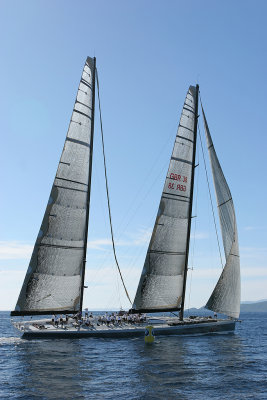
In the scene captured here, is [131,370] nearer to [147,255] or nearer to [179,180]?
→ [147,255]

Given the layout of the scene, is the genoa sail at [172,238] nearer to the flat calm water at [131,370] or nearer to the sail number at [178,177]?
the sail number at [178,177]

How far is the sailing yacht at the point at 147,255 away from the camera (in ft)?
108

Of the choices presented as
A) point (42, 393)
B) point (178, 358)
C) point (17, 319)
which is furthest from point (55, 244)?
point (42, 393)

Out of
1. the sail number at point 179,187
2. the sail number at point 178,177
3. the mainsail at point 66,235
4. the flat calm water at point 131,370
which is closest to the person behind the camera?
the flat calm water at point 131,370

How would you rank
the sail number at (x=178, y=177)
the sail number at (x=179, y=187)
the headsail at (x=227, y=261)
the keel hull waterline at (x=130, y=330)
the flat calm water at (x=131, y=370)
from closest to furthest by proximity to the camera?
the flat calm water at (x=131, y=370)
the keel hull waterline at (x=130, y=330)
the headsail at (x=227, y=261)
the sail number at (x=179, y=187)
the sail number at (x=178, y=177)

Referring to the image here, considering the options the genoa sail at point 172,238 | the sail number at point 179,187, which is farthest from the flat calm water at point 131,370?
the sail number at point 179,187

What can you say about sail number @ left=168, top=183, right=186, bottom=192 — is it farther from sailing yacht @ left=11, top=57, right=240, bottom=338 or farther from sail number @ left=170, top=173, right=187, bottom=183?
sail number @ left=170, top=173, right=187, bottom=183

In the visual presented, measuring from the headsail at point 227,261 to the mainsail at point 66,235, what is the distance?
11.6 meters

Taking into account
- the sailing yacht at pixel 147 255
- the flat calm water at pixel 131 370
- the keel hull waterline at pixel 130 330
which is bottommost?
the flat calm water at pixel 131 370

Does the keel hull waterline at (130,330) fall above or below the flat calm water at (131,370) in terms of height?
above

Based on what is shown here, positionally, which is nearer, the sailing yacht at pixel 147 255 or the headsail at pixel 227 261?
the sailing yacht at pixel 147 255

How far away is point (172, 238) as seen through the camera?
122 feet

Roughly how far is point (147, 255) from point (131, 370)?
47.7 ft

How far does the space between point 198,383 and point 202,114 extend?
2583cm
